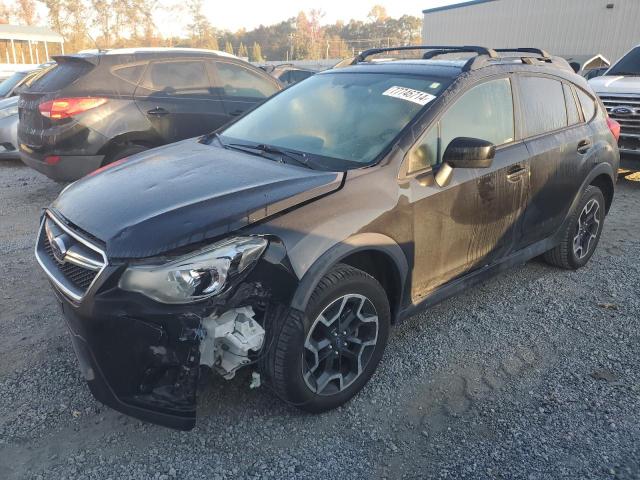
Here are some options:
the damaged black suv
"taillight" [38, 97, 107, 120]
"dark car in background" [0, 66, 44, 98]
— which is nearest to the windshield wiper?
the damaged black suv

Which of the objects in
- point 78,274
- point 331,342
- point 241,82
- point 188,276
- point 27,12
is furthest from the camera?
point 27,12

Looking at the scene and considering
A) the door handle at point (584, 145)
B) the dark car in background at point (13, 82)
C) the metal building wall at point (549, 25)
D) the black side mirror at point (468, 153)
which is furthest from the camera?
the metal building wall at point (549, 25)

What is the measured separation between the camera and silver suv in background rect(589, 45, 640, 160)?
7.72 meters

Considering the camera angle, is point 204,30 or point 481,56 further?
point 204,30

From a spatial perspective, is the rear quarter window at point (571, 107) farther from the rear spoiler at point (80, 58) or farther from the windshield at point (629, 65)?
the windshield at point (629, 65)

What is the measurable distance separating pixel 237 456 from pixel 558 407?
1.75 meters

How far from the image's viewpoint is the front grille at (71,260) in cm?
234

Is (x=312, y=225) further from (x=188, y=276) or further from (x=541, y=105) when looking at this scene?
(x=541, y=105)

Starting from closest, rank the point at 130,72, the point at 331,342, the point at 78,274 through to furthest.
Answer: the point at 78,274 → the point at 331,342 → the point at 130,72

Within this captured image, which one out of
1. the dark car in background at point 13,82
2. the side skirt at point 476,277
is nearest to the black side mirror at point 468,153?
the side skirt at point 476,277

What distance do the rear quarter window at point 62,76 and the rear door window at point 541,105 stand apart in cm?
471

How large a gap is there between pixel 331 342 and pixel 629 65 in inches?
337

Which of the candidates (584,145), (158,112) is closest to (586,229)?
(584,145)

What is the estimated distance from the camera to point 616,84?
812 centimetres
